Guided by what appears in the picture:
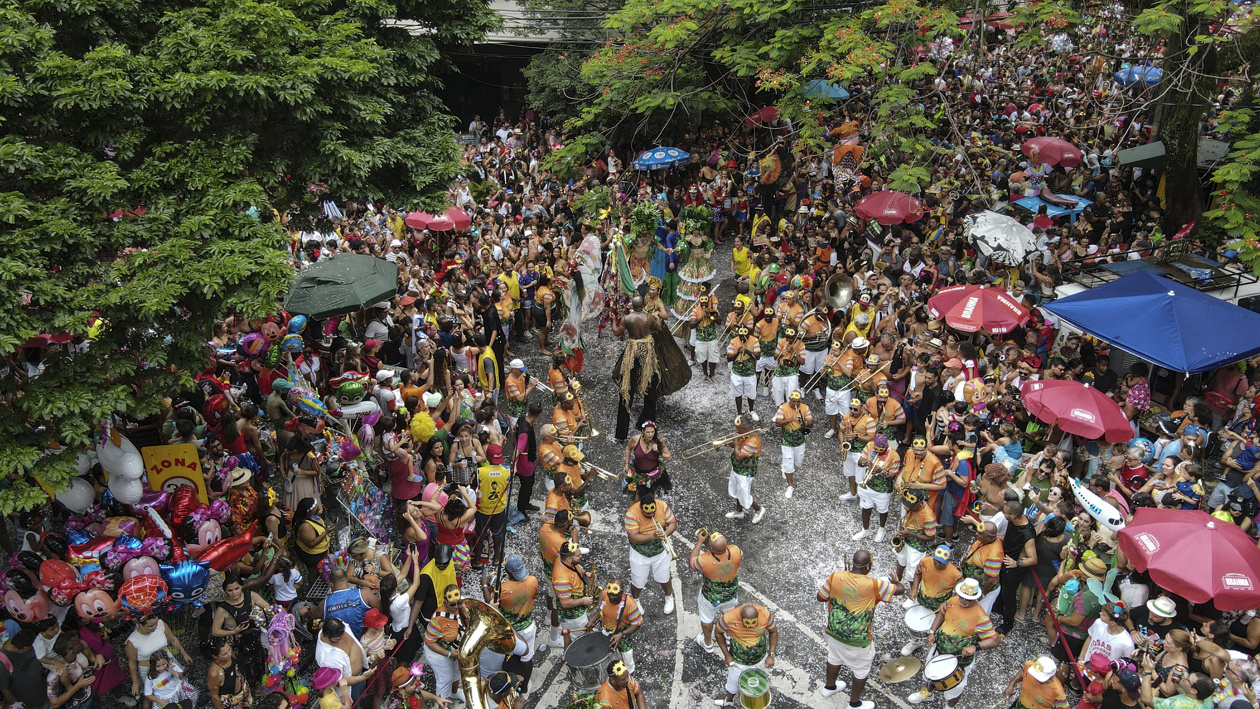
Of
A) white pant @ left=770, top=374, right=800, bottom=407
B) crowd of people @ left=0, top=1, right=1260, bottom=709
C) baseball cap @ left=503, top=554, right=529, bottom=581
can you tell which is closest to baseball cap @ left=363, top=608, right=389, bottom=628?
crowd of people @ left=0, top=1, right=1260, bottom=709

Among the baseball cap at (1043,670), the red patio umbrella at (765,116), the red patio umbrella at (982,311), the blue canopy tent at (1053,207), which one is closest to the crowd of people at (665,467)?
the baseball cap at (1043,670)

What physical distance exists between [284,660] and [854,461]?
6562 millimetres

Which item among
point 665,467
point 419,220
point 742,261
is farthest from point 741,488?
point 419,220

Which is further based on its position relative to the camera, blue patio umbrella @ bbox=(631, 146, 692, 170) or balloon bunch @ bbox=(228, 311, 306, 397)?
blue patio umbrella @ bbox=(631, 146, 692, 170)

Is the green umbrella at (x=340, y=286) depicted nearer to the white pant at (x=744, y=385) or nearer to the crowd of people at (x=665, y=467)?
the crowd of people at (x=665, y=467)

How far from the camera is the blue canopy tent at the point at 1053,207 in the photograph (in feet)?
50.2

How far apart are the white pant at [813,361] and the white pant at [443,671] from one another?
7272 mm

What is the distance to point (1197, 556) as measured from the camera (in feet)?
23.5

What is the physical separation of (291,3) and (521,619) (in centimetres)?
681

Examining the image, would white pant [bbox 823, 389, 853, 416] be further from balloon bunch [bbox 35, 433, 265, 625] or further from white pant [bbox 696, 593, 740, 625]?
balloon bunch [bbox 35, 433, 265, 625]

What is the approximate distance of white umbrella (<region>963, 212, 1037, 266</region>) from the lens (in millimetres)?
12688

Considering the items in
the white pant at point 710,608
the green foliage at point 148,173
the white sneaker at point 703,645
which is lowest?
the white sneaker at point 703,645

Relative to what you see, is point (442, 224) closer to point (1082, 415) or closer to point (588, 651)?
point (588, 651)

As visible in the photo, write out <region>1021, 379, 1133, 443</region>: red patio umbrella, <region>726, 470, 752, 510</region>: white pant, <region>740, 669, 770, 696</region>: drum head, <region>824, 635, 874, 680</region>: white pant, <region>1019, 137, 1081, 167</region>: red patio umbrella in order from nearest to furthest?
1. <region>740, 669, 770, 696</region>: drum head
2. <region>824, 635, 874, 680</region>: white pant
3. <region>1021, 379, 1133, 443</region>: red patio umbrella
4. <region>726, 470, 752, 510</region>: white pant
5. <region>1019, 137, 1081, 167</region>: red patio umbrella
